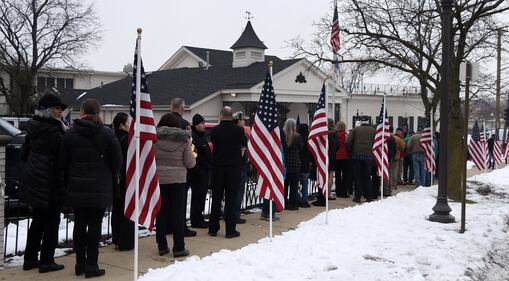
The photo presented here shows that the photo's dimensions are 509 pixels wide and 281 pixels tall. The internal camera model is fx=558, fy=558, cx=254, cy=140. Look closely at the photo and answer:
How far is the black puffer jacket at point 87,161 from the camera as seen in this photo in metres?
6.37

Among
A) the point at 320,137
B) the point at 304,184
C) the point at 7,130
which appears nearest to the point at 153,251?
the point at 320,137

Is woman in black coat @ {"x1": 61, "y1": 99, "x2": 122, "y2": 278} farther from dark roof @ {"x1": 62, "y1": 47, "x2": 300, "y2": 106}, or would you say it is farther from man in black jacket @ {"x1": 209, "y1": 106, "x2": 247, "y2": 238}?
dark roof @ {"x1": 62, "y1": 47, "x2": 300, "y2": 106}

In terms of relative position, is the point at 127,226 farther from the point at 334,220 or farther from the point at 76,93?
the point at 76,93

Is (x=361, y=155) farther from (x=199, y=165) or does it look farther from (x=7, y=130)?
(x=7, y=130)

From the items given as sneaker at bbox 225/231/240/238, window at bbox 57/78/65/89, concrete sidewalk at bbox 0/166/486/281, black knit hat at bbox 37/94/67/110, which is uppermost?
window at bbox 57/78/65/89

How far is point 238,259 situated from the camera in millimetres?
7102

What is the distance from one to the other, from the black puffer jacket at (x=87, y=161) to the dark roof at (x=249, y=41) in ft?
98.9

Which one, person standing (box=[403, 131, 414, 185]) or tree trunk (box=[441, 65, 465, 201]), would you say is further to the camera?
person standing (box=[403, 131, 414, 185])

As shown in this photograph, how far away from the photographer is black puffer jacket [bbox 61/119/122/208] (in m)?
6.37

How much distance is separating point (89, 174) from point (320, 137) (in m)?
5.29

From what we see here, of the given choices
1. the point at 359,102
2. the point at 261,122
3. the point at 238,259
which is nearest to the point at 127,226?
the point at 238,259

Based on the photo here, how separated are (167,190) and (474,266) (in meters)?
4.41

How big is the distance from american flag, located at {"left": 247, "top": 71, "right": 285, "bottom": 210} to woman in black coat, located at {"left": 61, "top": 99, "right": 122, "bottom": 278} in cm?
248

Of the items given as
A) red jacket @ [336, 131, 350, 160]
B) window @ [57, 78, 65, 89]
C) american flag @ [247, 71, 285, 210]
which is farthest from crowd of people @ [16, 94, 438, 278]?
window @ [57, 78, 65, 89]
